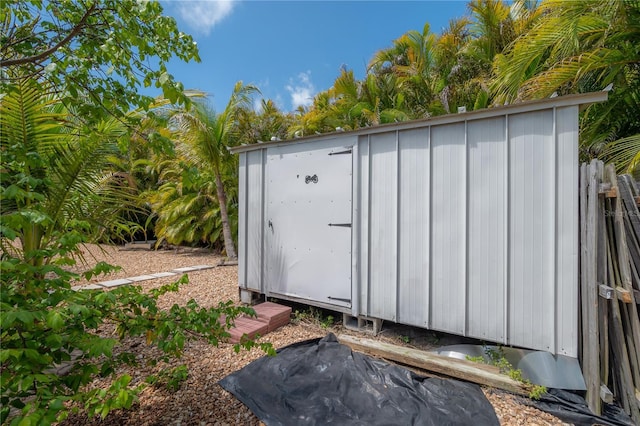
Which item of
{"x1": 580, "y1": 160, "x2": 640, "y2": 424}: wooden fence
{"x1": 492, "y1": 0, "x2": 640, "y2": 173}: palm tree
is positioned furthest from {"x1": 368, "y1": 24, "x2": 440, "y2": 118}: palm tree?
{"x1": 580, "y1": 160, "x2": 640, "y2": 424}: wooden fence

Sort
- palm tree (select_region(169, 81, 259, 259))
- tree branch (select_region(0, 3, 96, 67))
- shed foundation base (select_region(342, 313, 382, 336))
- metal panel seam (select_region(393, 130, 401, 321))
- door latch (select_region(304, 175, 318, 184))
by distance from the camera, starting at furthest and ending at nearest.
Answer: palm tree (select_region(169, 81, 259, 259)) → door latch (select_region(304, 175, 318, 184)) → shed foundation base (select_region(342, 313, 382, 336)) → metal panel seam (select_region(393, 130, 401, 321)) → tree branch (select_region(0, 3, 96, 67))

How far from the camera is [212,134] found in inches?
295

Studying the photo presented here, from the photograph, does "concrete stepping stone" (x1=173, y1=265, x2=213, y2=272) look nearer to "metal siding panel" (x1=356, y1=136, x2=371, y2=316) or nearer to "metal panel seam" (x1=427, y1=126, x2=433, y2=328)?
"metal siding panel" (x1=356, y1=136, x2=371, y2=316)

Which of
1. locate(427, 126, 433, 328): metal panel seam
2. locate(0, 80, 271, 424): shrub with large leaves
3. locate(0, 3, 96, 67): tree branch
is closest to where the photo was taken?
locate(0, 80, 271, 424): shrub with large leaves

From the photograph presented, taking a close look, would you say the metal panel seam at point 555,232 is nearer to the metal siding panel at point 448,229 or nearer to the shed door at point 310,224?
the metal siding panel at point 448,229

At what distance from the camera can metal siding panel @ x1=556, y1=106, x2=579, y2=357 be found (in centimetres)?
254

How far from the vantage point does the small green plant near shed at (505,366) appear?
7.80 ft

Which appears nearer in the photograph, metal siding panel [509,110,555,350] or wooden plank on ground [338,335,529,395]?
wooden plank on ground [338,335,529,395]

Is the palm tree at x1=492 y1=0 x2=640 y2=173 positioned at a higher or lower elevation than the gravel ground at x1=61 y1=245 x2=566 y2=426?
higher

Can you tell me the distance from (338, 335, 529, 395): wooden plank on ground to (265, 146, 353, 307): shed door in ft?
2.31

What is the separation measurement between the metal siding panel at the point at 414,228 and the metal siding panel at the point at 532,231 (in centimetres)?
80

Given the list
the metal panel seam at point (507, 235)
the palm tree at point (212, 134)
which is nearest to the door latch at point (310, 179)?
the metal panel seam at point (507, 235)

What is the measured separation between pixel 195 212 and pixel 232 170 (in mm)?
2164

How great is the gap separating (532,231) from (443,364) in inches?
59.0
